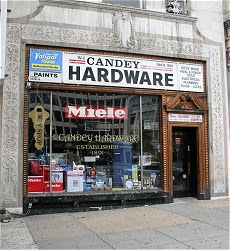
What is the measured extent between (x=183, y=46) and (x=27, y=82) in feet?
16.4

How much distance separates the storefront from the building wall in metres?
0.24

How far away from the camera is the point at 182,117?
10250mm

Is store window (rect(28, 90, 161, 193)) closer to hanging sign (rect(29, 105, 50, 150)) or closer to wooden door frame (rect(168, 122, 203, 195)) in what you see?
hanging sign (rect(29, 105, 50, 150))

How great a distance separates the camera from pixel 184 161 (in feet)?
35.2

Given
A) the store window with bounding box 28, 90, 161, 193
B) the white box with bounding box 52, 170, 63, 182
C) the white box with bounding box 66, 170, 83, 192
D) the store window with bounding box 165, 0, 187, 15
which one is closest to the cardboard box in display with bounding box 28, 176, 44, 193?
the store window with bounding box 28, 90, 161, 193

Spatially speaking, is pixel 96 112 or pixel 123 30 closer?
pixel 96 112

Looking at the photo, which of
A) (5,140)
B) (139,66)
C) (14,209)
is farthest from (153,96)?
(14,209)

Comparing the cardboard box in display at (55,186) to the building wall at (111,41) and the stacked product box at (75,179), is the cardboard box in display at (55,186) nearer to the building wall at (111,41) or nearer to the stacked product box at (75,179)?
the stacked product box at (75,179)

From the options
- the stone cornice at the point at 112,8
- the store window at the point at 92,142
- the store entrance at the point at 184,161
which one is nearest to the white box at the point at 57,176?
the store window at the point at 92,142

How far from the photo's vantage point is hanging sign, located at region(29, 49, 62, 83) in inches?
351

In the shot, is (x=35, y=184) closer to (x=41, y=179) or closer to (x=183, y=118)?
(x=41, y=179)

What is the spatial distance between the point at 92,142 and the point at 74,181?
1.22 m

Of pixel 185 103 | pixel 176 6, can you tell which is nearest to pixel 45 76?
pixel 185 103

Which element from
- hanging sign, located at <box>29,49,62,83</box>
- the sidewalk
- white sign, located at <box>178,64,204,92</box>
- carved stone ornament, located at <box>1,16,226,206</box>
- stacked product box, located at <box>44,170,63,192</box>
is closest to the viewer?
the sidewalk
